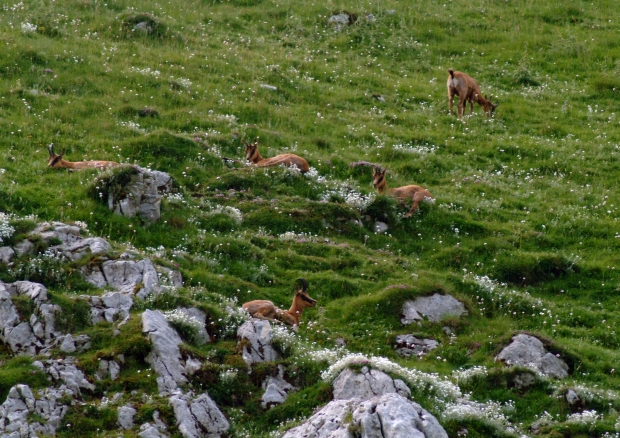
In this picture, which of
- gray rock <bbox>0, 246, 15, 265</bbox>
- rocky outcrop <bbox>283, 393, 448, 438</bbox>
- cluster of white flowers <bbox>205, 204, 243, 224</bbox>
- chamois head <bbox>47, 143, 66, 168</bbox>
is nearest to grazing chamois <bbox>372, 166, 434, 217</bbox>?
cluster of white flowers <bbox>205, 204, 243, 224</bbox>

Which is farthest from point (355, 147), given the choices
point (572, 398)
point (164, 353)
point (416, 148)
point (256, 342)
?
point (164, 353)

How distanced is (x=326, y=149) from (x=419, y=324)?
10.7 meters

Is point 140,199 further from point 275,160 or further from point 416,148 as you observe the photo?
point 416,148

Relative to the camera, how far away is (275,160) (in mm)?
23891

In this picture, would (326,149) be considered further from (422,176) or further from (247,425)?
(247,425)

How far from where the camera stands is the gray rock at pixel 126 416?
39.3 feet

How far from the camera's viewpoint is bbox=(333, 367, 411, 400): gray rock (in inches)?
506

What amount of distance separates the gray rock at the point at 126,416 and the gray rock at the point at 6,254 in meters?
4.66

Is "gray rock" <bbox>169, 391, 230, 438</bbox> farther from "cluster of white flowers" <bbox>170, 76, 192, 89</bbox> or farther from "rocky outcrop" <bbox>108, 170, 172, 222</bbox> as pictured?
"cluster of white flowers" <bbox>170, 76, 192, 89</bbox>

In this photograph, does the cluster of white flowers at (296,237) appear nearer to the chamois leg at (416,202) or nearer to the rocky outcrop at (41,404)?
the chamois leg at (416,202)

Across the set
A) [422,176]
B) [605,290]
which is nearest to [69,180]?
[422,176]

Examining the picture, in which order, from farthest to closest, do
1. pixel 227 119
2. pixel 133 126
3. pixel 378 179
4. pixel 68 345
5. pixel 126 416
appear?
pixel 227 119 < pixel 133 126 < pixel 378 179 < pixel 68 345 < pixel 126 416

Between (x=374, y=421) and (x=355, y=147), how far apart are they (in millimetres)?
16629

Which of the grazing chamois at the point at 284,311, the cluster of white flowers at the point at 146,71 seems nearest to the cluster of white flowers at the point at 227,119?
the cluster of white flowers at the point at 146,71
